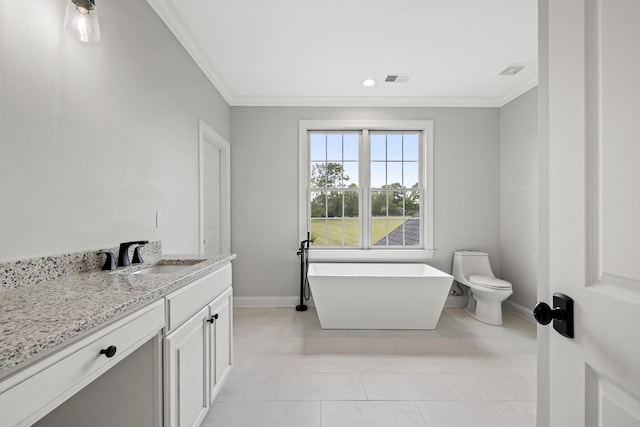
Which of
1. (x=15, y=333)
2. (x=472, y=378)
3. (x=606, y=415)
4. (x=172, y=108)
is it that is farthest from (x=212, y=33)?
(x=472, y=378)

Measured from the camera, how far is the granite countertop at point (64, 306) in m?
0.66

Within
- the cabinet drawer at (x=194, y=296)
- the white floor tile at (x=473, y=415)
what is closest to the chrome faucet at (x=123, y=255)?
the cabinet drawer at (x=194, y=296)

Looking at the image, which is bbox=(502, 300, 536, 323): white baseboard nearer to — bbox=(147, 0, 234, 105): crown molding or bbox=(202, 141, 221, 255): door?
bbox=(202, 141, 221, 255): door

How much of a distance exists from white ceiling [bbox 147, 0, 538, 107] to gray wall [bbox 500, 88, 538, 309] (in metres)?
0.27

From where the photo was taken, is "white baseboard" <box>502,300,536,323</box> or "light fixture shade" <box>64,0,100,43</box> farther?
"white baseboard" <box>502,300,536,323</box>

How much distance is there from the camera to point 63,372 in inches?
29.3

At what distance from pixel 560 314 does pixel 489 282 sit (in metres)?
2.87

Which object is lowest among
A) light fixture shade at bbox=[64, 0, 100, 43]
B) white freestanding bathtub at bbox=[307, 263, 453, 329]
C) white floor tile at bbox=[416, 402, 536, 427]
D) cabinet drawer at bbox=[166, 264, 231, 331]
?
white floor tile at bbox=[416, 402, 536, 427]

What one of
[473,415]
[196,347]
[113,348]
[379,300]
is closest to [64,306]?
[113,348]

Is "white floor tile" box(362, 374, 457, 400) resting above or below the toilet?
below

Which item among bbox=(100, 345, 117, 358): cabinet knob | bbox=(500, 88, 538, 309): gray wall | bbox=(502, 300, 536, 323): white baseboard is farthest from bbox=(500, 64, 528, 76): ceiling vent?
bbox=(100, 345, 117, 358): cabinet knob

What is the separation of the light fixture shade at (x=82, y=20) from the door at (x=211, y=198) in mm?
1985

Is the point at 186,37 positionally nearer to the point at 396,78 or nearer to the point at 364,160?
the point at 396,78

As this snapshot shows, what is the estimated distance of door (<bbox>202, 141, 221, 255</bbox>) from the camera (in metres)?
3.30
